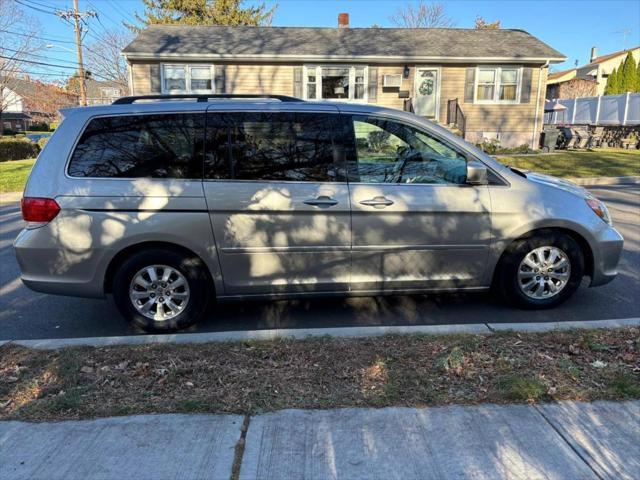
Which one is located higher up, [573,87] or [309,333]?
[573,87]

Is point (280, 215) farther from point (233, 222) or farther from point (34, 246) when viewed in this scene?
point (34, 246)

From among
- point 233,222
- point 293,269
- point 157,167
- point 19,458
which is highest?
point 157,167

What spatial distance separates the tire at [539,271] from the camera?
443 cm

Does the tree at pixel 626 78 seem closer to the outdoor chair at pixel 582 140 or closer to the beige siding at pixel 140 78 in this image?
the outdoor chair at pixel 582 140

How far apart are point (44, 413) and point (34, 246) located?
1.60 meters

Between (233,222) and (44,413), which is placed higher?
(233,222)

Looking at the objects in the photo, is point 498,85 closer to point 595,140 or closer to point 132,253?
point 595,140

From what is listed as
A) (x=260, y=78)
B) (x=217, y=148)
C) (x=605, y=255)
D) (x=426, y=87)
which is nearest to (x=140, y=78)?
(x=260, y=78)

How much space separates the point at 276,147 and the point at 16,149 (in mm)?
23956

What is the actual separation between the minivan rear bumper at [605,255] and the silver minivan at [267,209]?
1.3 inches

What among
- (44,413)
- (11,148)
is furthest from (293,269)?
(11,148)

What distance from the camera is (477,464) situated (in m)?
2.49

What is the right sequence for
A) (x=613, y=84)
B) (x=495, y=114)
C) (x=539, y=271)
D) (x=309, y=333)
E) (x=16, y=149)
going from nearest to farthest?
(x=309, y=333)
(x=539, y=271)
(x=495, y=114)
(x=16, y=149)
(x=613, y=84)

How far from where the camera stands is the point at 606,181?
13.9 metres
